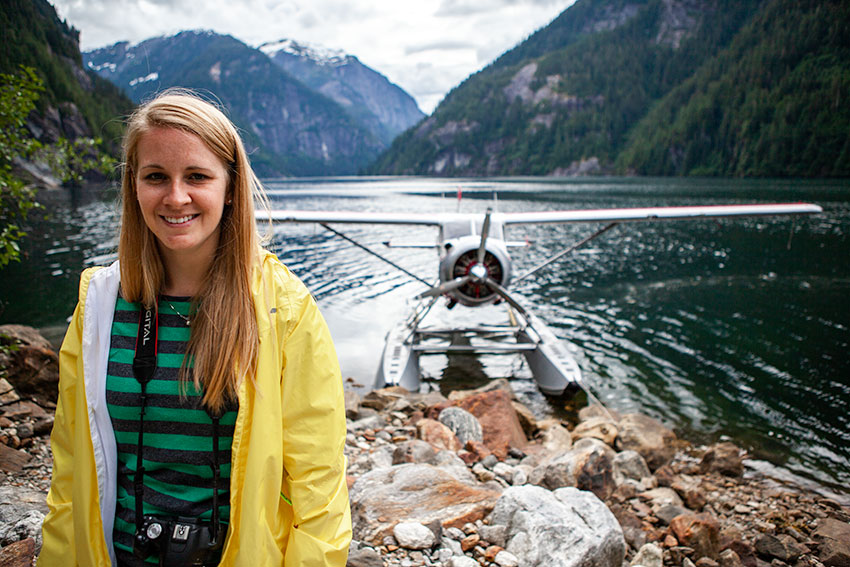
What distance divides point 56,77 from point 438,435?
39.5 meters

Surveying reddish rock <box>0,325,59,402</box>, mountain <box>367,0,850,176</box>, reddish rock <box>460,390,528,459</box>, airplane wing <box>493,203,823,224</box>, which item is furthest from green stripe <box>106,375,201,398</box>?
mountain <box>367,0,850,176</box>

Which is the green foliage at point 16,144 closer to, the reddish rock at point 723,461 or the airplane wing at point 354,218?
the airplane wing at point 354,218

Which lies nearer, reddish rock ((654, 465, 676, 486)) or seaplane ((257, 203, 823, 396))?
reddish rock ((654, 465, 676, 486))

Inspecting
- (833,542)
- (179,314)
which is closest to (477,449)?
(833,542)

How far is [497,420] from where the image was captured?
5.52 m

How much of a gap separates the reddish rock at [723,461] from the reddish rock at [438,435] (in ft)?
10.4

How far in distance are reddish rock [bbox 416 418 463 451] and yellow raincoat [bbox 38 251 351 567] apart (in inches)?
130

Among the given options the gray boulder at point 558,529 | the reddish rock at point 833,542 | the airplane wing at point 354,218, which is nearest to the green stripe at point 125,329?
the gray boulder at point 558,529

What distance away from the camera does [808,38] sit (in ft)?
323

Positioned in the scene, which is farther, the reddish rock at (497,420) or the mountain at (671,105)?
the mountain at (671,105)

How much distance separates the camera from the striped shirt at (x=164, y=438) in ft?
4.12

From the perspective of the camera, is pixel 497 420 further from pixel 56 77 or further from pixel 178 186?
pixel 56 77

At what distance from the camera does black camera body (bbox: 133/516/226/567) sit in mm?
1230

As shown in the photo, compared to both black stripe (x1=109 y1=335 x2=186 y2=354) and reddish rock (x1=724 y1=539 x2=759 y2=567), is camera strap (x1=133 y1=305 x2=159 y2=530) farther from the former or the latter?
reddish rock (x1=724 y1=539 x2=759 y2=567)
